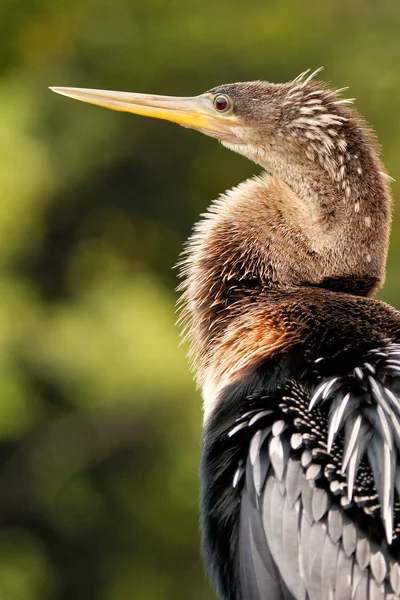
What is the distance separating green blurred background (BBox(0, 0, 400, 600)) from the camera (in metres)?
11.5

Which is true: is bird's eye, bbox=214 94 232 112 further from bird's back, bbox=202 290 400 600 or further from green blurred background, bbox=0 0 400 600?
green blurred background, bbox=0 0 400 600

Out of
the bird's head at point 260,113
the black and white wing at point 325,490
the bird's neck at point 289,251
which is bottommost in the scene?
the black and white wing at point 325,490

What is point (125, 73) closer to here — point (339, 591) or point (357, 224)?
point (357, 224)

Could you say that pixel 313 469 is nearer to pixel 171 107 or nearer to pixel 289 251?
pixel 289 251

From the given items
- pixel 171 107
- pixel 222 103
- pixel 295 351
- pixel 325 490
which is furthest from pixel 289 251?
pixel 325 490

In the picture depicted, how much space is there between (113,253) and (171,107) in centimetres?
852

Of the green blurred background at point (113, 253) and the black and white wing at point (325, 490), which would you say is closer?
the black and white wing at point (325, 490)

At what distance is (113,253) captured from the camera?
43.8 ft

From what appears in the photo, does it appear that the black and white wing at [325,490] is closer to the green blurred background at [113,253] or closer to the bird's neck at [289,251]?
the bird's neck at [289,251]

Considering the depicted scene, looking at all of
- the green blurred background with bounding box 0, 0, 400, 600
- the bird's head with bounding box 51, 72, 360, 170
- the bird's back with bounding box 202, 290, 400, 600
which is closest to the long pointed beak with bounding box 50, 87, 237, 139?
the bird's head with bounding box 51, 72, 360, 170

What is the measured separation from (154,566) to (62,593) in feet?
3.60

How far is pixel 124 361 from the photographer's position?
444 inches

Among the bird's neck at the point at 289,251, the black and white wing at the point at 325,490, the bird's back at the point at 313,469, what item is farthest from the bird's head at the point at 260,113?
the black and white wing at the point at 325,490

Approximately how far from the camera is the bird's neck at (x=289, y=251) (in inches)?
171
